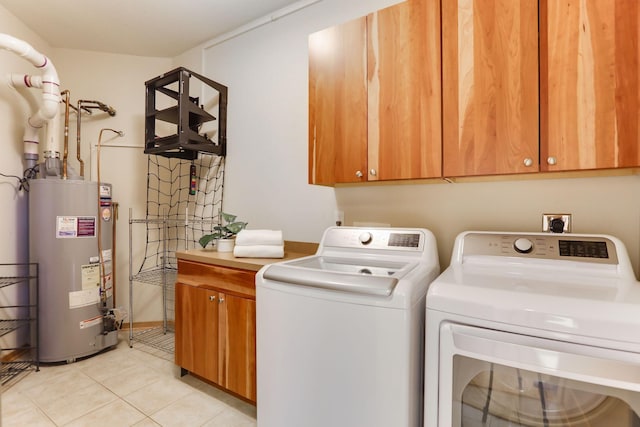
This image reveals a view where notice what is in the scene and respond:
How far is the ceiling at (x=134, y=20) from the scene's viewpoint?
2.30 meters

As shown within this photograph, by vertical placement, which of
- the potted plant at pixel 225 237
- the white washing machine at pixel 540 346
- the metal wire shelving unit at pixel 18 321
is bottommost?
the metal wire shelving unit at pixel 18 321

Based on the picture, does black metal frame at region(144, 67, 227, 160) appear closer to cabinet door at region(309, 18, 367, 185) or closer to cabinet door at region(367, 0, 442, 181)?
cabinet door at region(309, 18, 367, 185)

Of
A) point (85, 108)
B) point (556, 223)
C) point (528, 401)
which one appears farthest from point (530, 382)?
point (85, 108)

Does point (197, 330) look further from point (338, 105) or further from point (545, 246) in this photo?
point (545, 246)

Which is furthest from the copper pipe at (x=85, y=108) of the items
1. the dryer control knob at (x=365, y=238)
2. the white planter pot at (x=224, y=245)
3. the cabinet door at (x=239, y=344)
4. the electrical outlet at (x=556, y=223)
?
the electrical outlet at (x=556, y=223)

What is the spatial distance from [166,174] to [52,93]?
1.05 metres

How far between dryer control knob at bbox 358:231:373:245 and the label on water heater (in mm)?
2138

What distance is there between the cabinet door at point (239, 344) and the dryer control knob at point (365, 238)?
26.2 inches

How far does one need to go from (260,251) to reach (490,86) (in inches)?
55.6

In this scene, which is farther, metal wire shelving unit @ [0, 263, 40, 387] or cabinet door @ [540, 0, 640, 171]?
metal wire shelving unit @ [0, 263, 40, 387]

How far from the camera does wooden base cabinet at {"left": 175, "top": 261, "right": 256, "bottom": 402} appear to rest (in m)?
1.67

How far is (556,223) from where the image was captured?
1.44m

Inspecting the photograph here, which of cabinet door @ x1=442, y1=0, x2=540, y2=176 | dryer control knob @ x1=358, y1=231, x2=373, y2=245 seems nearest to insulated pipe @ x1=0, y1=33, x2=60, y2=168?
dryer control knob @ x1=358, y1=231, x2=373, y2=245

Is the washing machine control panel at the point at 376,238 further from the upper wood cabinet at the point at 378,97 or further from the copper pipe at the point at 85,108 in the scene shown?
the copper pipe at the point at 85,108
